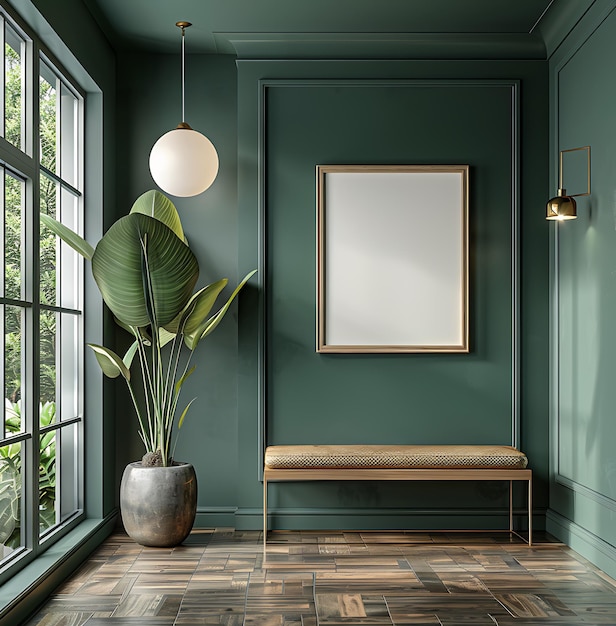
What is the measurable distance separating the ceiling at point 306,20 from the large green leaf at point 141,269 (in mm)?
1278

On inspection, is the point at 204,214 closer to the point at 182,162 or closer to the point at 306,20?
the point at 182,162

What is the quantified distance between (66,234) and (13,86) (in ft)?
2.38

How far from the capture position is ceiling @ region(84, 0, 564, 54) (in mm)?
4055

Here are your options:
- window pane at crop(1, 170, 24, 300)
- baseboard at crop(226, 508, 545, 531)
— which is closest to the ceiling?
window pane at crop(1, 170, 24, 300)

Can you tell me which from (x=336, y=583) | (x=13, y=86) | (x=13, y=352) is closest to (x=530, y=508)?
(x=336, y=583)

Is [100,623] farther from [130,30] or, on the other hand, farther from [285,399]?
[130,30]

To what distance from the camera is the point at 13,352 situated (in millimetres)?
3201

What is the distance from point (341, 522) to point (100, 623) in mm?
1819

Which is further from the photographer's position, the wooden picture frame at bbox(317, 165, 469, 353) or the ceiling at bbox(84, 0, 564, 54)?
→ the wooden picture frame at bbox(317, 165, 469, 353)

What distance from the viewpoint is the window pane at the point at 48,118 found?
3.71 metres

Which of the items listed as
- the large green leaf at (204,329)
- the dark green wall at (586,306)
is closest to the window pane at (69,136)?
the large green leaf at (204,329)

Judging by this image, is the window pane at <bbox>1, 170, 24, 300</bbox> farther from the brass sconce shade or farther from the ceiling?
the brass sconce shade

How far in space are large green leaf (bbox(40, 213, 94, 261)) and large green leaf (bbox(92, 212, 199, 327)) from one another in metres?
0.17

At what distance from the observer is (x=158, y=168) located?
14.0 ft
